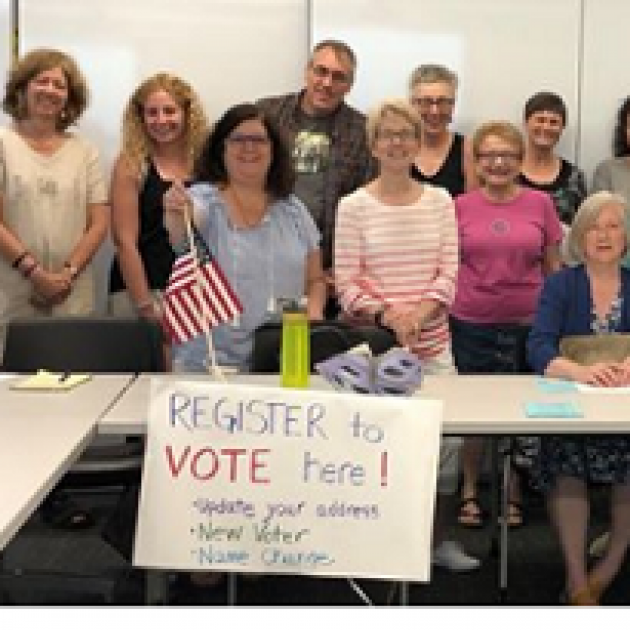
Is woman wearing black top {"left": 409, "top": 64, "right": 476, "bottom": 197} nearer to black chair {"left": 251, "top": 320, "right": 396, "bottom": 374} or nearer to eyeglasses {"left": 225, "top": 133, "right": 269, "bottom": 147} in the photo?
eyeglasses {"left": 225, "top": 133, "right": 269, "bottom": 147}

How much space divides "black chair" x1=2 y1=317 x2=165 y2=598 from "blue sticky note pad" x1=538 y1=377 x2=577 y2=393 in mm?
1188

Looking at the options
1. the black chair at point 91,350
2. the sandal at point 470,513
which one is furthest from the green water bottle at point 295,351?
the sandal at point 470,513

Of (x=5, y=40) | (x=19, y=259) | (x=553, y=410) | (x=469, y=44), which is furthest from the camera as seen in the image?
(x=469, y=44)

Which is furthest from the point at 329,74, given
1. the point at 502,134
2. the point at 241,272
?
the point at 241,272

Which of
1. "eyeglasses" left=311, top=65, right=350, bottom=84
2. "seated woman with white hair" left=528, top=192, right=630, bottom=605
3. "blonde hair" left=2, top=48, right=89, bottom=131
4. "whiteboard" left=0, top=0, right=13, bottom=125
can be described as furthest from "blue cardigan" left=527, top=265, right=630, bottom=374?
"whiteboard" left=0, top=0, right=13, bottom=125

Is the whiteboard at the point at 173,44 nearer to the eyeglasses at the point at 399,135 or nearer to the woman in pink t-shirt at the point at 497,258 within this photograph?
the woman in pink t-shirt at the point at 497,258

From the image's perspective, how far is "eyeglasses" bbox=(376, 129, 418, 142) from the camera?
349 cm

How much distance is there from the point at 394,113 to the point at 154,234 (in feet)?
3.65

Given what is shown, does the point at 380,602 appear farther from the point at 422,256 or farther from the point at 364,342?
the point at 422,256

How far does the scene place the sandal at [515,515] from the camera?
4.14 metres

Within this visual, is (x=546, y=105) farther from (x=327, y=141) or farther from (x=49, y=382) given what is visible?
(x=49, y=382)

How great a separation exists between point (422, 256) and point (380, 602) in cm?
111

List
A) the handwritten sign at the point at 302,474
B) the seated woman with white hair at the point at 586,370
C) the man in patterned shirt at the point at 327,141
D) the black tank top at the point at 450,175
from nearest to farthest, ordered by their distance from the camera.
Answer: the handwritten sign at the point at 302,474 → the seated woman with white hair at the point at 586,370 → the man in patterned shirt at the point at 327,141 → the black tank top at the point at 450,175

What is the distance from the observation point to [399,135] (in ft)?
11.5
